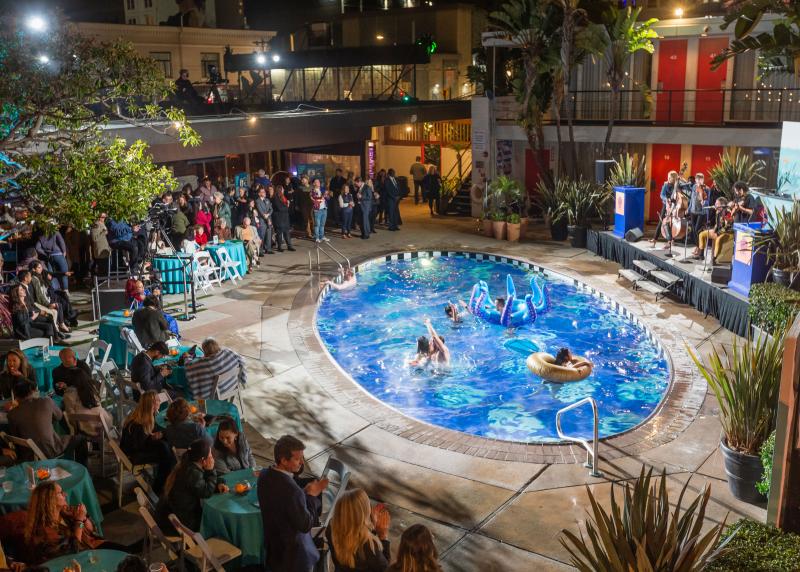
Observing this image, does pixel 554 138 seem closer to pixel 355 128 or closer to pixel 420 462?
pixel 355 128

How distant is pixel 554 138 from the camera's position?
24.1 m

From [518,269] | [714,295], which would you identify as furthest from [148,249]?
[714,295]

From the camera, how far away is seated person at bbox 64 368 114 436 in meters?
8.10

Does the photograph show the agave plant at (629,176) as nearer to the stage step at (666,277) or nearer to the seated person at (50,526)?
the stage step at (666,277)

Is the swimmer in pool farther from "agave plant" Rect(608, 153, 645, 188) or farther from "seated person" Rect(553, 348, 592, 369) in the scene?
"agave plant" Rect(608, 153, 645, 188)

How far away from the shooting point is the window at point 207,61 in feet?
121

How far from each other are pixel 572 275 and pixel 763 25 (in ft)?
31.7

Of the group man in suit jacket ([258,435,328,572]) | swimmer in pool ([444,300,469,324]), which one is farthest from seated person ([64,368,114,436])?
swimmer in pool ([444,300,469,324])

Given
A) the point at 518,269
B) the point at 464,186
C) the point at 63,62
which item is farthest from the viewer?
the point at 464,186

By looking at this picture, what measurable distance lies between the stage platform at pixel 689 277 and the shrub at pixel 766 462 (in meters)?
3.45

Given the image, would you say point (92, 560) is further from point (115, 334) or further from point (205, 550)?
point (115, 334)

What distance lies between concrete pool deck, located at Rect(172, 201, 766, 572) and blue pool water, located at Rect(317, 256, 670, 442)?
2.26ft

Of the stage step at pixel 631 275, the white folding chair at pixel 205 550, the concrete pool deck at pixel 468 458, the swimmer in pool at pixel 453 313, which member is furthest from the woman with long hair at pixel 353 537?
the stage step at pixel 631 275

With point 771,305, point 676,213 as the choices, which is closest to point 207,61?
point 676,213
